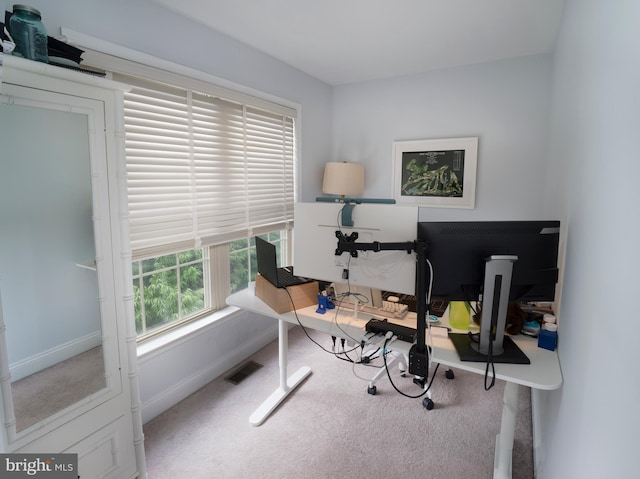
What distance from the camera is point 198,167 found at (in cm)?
239

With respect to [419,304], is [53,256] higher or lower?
higher

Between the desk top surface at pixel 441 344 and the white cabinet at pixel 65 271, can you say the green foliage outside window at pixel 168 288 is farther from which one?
the white cabinet at pixel 65 271

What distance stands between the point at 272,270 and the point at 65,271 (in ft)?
3.17

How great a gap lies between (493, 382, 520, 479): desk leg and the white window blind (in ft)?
6.67

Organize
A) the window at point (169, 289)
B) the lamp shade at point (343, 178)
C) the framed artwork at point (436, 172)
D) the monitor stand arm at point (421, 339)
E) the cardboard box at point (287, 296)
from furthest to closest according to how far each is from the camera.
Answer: the lamp shade at point (343, 178) < the framed artwork at point (436, 172) < the window at point (169, 289) < the cardboard box at point (287, 296) < the monitor stand arm at point (421, 339)

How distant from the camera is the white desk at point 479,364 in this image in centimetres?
136

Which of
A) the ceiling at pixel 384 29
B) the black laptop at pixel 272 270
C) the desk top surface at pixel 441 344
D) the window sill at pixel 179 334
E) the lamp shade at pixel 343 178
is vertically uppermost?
the ceiling at pixel 384 29

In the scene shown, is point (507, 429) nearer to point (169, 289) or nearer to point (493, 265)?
point (493, 265)

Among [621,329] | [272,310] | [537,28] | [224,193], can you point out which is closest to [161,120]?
[224,193]

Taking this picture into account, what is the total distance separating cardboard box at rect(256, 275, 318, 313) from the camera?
6.43 ft

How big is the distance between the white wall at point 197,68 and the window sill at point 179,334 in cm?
3

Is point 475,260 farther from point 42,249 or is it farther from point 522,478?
point 42,249

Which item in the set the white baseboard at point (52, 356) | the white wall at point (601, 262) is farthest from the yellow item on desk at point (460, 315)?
the white baseboard at point (52, 356)

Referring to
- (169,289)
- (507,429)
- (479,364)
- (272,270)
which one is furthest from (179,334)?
(507,429)
